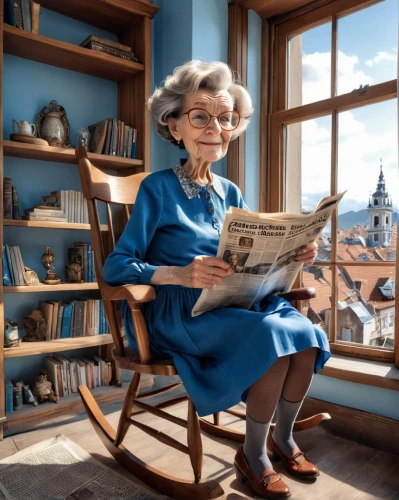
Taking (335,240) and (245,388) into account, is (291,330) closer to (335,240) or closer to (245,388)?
(245,388)

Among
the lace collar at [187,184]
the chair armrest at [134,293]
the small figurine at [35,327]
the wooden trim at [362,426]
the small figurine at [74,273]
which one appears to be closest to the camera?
the chair armrest at [134,293]

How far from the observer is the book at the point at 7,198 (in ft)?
6.46

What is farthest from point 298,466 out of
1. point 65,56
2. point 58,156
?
point 65,56

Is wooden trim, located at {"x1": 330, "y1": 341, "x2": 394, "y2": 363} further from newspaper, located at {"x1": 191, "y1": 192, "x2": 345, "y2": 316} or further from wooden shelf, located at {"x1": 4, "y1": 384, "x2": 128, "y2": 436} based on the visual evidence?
wooden shelf, located at {"x1": 4, "y1": 384, "x2": 128, "y2": 436}

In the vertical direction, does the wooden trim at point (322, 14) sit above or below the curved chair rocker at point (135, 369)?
above

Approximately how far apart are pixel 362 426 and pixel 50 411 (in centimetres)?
138

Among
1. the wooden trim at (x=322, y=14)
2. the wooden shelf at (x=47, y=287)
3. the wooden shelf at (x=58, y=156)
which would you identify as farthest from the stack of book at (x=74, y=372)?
the wooden trim at (x=322, y=14)

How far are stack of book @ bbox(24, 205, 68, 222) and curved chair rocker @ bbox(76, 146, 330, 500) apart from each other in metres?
0.52

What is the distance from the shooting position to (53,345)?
200cm

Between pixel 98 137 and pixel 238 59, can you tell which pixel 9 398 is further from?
pixel 238 59

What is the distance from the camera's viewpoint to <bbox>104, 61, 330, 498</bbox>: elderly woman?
1.20 metres

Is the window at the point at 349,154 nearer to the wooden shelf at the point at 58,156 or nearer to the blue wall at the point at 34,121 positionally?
the wooden shelf at the point at 58,156

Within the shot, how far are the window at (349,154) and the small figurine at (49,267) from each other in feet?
4.01

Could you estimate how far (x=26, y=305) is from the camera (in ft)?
7.29
